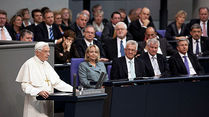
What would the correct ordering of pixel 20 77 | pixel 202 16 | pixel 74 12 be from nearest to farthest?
pixel 20 77
pixel 202 16
pixel 74 12

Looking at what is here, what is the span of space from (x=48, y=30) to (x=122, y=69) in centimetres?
254

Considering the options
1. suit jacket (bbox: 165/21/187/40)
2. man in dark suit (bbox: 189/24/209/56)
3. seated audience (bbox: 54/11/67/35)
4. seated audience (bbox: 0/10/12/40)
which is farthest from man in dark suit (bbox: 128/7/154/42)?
seated audience (bbox: 0/10/12/40)

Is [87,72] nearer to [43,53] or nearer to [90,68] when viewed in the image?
[90,68]

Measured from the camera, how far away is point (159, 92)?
21.9 ft

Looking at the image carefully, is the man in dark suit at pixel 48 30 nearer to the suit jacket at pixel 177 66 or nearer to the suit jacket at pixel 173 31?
the suit jacket at pixel 177 66

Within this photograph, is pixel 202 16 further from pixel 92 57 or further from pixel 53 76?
pixel 53 76

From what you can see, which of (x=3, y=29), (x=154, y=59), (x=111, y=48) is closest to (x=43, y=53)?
(x=154, y=59)

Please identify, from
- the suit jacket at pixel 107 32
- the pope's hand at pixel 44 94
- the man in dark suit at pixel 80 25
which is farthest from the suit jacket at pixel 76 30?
the pope's hand at pixel 44 94

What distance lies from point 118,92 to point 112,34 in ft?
12.3

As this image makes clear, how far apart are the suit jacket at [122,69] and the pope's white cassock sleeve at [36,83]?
1559 millimetres

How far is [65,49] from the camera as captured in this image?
8.50 metres

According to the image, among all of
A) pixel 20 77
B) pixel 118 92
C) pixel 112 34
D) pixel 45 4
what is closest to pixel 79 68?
pixel 118 92

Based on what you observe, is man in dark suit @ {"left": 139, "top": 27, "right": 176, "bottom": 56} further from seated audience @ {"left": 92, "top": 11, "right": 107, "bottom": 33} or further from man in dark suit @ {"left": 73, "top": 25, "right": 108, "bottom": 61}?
seated audience @ {"left": 92, "top": 11, "right": 107, "bottom": 33}

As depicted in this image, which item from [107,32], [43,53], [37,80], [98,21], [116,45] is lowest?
[37,80]
